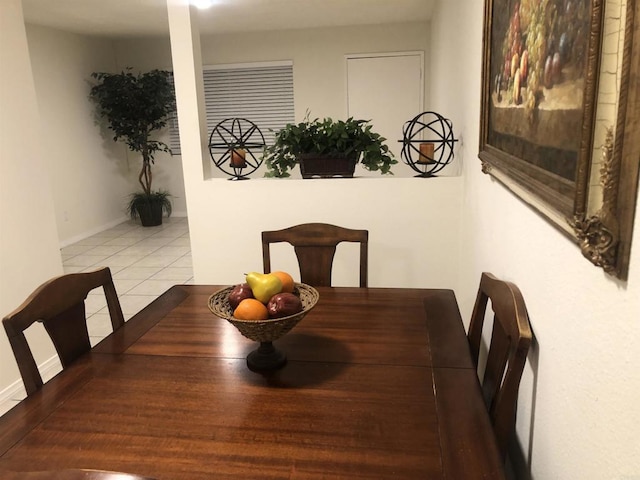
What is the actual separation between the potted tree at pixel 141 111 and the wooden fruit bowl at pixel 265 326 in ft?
16.7

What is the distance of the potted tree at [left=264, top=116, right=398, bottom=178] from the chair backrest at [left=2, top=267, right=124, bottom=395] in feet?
4.00

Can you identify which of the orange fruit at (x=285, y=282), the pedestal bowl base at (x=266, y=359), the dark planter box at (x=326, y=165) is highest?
the dark planter box at (x=326, y=165)

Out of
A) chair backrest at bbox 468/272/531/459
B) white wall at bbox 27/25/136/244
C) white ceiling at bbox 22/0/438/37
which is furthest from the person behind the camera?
white wall at bbox 27/25/136/244

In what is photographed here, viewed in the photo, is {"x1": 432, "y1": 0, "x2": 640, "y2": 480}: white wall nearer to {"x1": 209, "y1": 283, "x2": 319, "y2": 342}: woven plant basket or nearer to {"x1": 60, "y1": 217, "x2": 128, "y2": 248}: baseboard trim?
{"x1": 209, "y1": 283, "x2": 319, "y2": 342}: woven plant basket

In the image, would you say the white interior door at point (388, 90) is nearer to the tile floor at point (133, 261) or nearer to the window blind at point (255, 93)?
the window blind at point (255, 93)

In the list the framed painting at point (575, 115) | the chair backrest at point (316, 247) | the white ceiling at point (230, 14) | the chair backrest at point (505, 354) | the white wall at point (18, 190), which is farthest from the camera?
the white ceiling at point (230, 14)

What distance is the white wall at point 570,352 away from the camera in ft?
2.14

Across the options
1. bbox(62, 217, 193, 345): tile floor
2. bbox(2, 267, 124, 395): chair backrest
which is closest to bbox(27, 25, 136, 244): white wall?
bbox(62, 217, 193, 345): tile floor

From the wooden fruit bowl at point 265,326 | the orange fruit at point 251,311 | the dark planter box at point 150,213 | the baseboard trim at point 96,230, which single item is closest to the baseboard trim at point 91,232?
the baseboard trim at point 96,230

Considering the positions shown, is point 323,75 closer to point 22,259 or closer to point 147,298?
point 147,298

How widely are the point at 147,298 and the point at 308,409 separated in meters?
3.00

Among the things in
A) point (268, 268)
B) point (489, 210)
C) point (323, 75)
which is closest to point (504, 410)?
point (489, 210)

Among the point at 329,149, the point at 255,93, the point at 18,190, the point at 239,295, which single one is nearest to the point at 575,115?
the point at 239,295

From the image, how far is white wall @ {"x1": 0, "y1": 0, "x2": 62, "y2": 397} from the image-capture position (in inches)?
92.4
